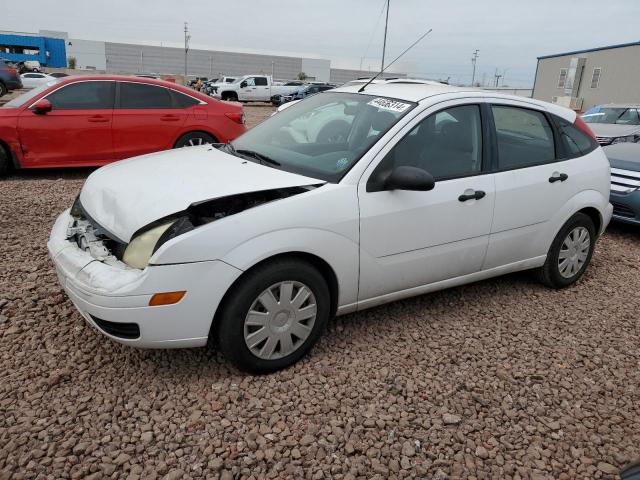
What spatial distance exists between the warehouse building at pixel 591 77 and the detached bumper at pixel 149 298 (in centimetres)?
3798

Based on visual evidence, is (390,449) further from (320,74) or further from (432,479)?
(320,74)

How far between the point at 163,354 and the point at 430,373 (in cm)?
163

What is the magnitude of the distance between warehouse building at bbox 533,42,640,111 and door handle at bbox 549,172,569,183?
35.3 metres

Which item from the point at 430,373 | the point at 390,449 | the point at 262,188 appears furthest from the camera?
the point at 430,373

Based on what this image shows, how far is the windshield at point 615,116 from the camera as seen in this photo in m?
12.0

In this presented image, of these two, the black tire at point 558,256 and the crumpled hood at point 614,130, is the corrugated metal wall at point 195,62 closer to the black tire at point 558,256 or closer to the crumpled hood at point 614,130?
the crumpled hood at point 614,130

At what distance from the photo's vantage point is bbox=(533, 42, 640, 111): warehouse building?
3388cm

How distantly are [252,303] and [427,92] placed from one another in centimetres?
197

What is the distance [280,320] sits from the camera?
2938 millimetres

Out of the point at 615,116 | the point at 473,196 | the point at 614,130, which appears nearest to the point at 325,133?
the point at 473,196

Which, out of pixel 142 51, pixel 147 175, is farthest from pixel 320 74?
pixel 147 175

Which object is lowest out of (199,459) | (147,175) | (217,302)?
(199,459)

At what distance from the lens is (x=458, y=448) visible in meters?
2.59

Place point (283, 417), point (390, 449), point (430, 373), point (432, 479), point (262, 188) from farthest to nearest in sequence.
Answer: point (430, 373) < point (262, 188) < point (283, 417) < point (390, 449) < point (432, 479)
